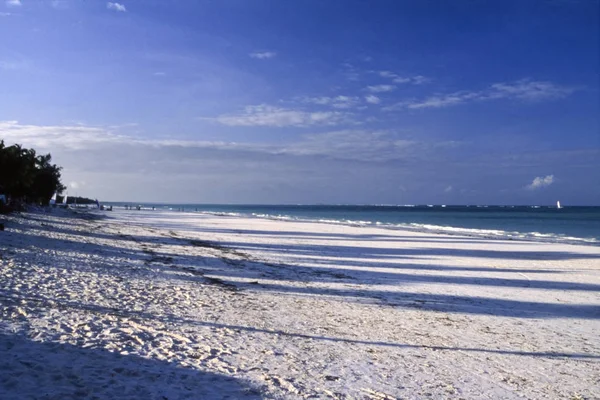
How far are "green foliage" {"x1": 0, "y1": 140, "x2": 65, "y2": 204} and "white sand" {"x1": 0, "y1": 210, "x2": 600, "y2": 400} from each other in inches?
753

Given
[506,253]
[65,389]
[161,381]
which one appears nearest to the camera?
[65,389]

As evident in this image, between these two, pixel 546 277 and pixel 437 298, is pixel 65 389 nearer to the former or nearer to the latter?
pixel 437 298

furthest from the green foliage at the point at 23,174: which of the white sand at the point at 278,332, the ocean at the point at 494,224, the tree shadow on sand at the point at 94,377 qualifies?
the ocean at the point at 494,224

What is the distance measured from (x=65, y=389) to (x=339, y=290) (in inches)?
342

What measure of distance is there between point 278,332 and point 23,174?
109 ft

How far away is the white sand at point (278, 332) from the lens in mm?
5457

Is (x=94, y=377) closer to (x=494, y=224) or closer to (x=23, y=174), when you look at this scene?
(x=23, y=174)

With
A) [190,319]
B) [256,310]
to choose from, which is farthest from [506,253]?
[190,319]

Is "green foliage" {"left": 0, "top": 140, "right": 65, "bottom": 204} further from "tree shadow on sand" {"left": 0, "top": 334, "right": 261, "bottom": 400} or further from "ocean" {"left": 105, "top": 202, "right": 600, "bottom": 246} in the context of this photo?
"ocean" {"left": 105, "top": 202, "right": 600, "bottom": 246}

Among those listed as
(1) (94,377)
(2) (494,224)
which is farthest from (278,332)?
(2) (494,224)

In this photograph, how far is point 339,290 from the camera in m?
12.7

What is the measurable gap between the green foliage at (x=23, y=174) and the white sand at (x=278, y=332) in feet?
62.7

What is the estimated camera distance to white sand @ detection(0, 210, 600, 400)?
17.9 feet

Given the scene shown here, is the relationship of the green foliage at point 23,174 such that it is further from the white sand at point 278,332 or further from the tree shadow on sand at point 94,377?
the tree shadow on sand at point 94,377
